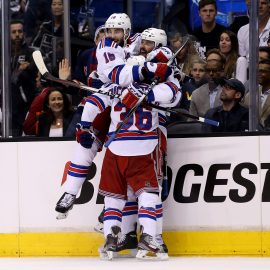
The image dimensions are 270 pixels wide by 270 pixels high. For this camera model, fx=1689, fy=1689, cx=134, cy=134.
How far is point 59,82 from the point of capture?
413 inches

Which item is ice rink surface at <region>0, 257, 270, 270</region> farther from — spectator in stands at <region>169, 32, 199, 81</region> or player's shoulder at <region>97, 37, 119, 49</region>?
player's shoulder at <region>97, 37, 119, 49</region>

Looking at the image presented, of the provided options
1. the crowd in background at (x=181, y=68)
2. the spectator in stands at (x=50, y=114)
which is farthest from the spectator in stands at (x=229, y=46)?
the spectator in stands at (x=50, y=114)

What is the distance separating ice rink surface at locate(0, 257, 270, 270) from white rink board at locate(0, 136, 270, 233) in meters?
0.24

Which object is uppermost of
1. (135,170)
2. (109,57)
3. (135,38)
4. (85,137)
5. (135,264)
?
(135,38)

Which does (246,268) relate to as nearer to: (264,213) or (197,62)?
(264,213)

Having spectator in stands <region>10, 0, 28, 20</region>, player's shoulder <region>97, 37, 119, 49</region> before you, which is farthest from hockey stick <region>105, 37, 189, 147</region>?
spectator in stands <region>10, 0, 28, 20</region>

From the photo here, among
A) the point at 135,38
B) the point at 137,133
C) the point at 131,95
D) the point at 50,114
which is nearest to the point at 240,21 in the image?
the point at 135,38

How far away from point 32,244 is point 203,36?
1.69 metres

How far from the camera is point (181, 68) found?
1042 centimetres

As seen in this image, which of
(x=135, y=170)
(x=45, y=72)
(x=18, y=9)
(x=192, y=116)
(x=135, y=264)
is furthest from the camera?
(x=18, y=9)

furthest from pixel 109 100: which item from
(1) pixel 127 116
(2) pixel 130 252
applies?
(2) pixel 130 252

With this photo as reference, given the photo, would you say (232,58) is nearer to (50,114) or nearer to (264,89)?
(264,89)

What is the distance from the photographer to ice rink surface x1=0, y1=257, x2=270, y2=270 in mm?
9891

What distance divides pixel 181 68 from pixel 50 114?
0.88 metres
